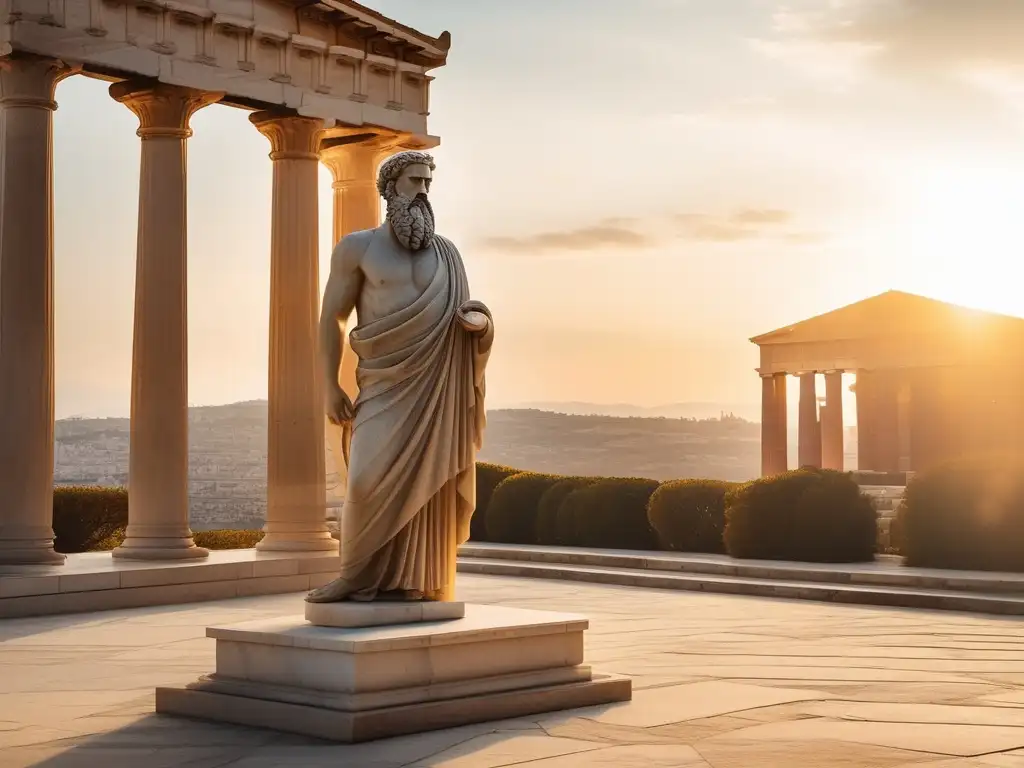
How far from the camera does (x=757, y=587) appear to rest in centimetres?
1811

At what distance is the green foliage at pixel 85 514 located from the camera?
23.4 metres

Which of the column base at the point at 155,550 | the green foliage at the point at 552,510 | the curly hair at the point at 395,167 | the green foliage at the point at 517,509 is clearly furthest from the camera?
the green foliage at the point at 517,509

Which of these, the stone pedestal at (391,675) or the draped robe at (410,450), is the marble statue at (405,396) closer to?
the draped robe at (410,450)

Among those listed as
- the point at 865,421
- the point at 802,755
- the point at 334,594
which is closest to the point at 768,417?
the point at 865,421

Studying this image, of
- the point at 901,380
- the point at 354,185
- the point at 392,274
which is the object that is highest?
the point at 354,185

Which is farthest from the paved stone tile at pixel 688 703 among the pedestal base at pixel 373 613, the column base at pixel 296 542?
the column base at pixel 296 542

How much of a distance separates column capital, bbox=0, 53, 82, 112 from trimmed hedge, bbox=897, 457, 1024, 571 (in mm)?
12827

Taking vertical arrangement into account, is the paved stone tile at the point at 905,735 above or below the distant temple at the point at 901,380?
below

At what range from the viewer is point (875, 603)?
1677cm

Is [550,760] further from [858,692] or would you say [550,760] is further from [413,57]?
[413,57]

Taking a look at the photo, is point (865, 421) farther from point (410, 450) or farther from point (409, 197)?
point (410, 450)

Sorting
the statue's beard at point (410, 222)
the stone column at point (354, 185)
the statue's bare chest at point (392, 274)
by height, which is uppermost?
the stone column at point (354, 185)

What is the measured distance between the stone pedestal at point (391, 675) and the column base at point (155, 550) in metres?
9.03

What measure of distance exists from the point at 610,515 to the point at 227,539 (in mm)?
6831
